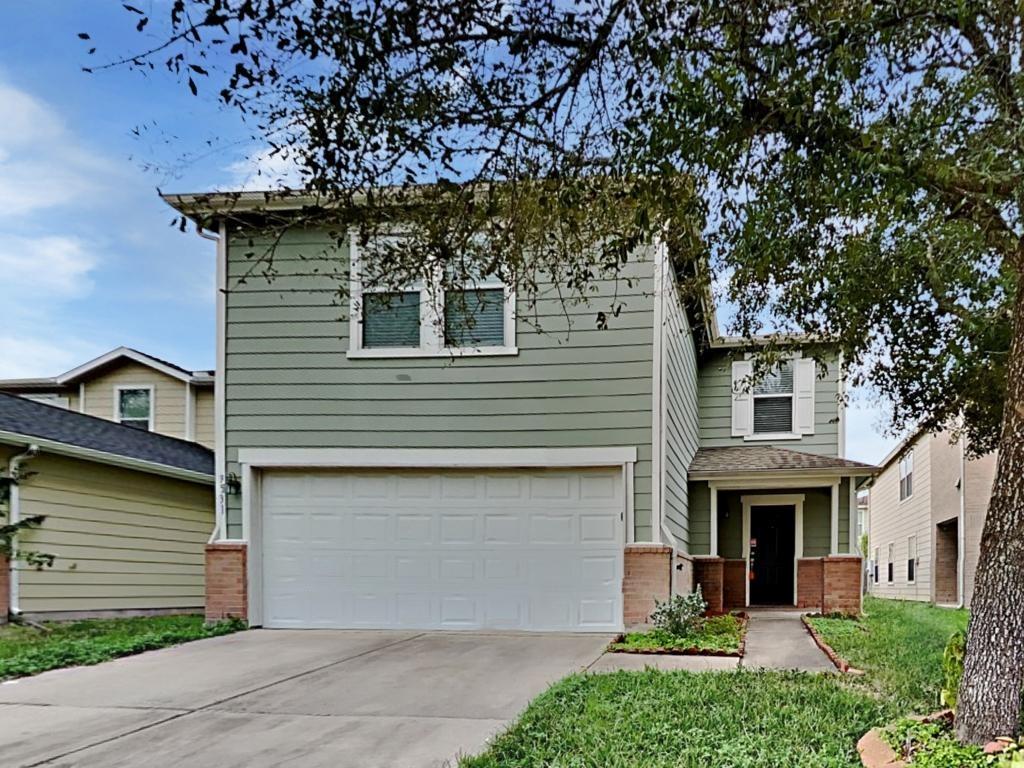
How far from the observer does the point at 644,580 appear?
31.4 ft

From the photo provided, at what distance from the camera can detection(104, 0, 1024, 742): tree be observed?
13.9ft

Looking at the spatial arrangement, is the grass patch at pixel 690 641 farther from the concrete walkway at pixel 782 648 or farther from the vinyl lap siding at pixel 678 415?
the vinyl lap siding at pixel 678 415

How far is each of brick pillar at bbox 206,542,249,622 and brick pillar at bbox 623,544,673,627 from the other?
4570 millimetres

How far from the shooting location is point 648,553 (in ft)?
31.4

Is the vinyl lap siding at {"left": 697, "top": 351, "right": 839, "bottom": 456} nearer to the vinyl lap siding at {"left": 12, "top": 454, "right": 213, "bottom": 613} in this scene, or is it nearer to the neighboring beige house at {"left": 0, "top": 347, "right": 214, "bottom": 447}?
the vinyl lap siding at {"left": 12, "top": 454, "right": 213, "bottom": 613}

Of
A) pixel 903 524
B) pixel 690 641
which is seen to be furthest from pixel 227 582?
pixel 903 524

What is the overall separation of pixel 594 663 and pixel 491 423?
338 centimetres

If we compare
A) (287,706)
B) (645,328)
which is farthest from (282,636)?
(645,328)

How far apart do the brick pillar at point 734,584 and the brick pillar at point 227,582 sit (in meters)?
8.11

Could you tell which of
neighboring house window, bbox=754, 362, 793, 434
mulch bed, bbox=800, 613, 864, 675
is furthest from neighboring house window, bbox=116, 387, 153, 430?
mulch bed, bbox=800, 613, 864, 675

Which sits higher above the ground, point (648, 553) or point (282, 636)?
point (648, 553)

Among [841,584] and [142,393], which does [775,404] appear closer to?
[841,584]

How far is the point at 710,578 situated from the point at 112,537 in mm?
8998

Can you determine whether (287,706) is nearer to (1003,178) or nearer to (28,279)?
(1003,178)
